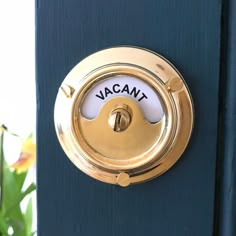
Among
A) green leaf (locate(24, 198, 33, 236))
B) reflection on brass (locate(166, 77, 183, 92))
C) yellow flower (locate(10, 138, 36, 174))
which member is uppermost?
reflection on brass (locate(166, 77, 183, 92))

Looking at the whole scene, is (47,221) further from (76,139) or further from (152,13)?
(152,13)

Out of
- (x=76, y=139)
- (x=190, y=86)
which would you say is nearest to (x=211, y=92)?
(x=190, y=86)

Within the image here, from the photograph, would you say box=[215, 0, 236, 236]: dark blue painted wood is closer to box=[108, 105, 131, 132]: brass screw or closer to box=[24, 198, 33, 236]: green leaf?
box=[108, 105, 131, 132]: brass screw

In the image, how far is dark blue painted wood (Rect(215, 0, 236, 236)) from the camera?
435mm

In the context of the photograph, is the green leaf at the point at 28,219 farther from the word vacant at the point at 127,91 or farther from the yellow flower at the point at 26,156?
the word vacant at the point at 127,91

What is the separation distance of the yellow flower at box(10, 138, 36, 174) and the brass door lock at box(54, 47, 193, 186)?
39 centimetres

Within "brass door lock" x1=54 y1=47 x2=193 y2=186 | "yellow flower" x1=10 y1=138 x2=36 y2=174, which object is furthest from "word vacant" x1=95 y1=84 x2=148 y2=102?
"yellow flower" x1=10 y1=138 x2=36 y2=174

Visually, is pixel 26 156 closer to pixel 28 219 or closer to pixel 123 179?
pixel 28 219

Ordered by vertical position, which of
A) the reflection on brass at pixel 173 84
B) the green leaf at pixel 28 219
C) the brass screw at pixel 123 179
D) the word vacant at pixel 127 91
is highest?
the reflection on brass at pixel 173 84

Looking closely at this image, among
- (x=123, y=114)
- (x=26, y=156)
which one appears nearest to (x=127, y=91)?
(x=123, y=114)

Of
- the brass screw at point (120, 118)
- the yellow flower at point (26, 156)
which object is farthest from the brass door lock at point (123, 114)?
the yellow flower at point (26, 156)

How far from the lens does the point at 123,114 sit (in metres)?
0.42

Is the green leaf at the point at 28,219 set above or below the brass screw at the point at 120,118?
below

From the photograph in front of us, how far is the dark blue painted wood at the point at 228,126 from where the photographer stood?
44 centimetres
